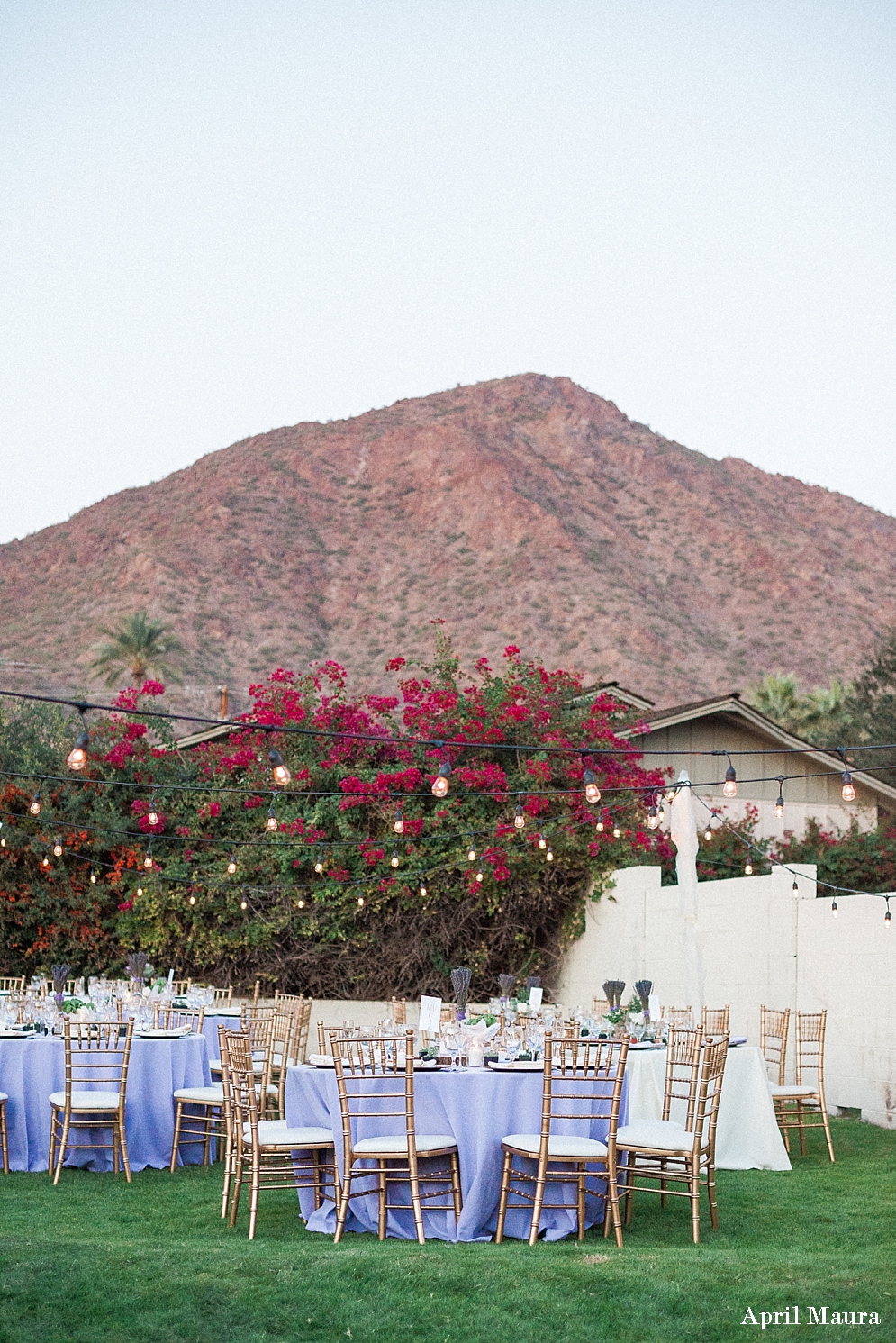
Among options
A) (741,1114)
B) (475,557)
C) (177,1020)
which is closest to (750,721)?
(741,1114)

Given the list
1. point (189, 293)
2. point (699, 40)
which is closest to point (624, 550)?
point (189, 293)

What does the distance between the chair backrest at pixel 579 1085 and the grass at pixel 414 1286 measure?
54cm

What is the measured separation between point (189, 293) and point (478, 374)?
139 feet

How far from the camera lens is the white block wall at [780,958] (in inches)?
410

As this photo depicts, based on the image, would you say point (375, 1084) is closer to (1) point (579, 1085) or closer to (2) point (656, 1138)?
(1) point (579, 1085)

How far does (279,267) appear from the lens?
36719 millimetres

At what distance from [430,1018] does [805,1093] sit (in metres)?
3.31

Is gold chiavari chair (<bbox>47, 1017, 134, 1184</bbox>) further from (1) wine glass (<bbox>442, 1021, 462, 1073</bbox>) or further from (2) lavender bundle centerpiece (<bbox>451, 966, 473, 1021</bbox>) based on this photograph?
(1) wine glass (<bbox>442, 1021, 462, 1073</bbox>)

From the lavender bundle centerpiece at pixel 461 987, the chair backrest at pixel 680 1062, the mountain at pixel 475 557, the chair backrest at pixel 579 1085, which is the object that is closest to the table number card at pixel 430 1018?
the lavender bundle centerpiece at pixel 461 987

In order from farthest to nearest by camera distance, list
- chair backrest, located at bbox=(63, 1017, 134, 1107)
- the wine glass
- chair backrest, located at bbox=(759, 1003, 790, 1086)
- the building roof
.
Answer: the building roof, chair backrest, located at bbox=(759, 1003, 790, 1086), chair backrest, located at bbox=(63, 1017, 134, 1107), the wine glass

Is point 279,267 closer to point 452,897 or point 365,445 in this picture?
point 452,897

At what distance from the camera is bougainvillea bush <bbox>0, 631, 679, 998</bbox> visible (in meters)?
13.5

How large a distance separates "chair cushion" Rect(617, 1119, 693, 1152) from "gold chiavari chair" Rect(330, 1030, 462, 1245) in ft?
2.78

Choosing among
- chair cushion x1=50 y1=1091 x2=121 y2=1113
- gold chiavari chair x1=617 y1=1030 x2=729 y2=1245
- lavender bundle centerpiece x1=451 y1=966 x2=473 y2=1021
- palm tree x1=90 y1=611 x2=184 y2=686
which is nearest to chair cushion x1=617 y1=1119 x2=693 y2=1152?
gold chiavari chair x1=617 y1=1030 x2=729 y2=1245
